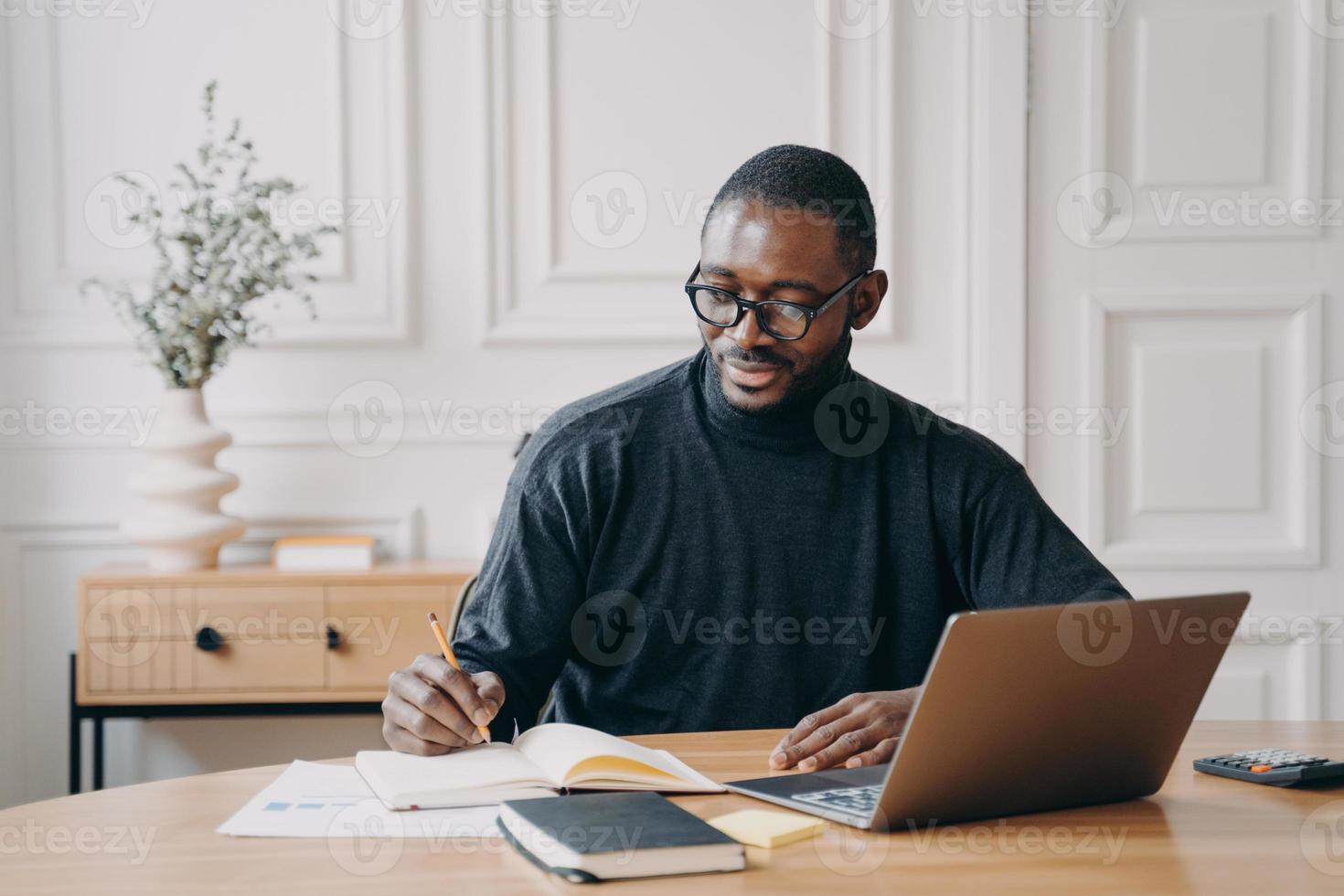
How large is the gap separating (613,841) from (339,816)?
30 cm

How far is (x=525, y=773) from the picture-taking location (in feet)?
4.00

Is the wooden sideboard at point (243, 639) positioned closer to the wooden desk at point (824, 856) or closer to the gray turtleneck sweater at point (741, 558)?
the gray turtleneck sweater at point (741, 558)

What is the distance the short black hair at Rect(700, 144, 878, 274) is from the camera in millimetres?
1729

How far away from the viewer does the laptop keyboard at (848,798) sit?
3.70 ft

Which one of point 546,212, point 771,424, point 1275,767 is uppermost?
point 546,212

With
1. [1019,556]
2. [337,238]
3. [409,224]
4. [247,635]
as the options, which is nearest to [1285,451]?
[1019,556]

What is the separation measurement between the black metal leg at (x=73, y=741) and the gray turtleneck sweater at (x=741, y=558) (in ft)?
4.39

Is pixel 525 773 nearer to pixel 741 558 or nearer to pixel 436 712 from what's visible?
pixel 436 712

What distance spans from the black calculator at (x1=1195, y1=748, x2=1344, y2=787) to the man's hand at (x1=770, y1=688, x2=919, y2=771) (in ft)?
1.04

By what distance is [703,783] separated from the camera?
1.23 meters

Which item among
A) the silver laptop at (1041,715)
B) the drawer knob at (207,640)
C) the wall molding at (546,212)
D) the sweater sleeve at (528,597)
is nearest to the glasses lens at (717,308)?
the sweater sleeve at (528,597)

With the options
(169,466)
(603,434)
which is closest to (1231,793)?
(603,434)

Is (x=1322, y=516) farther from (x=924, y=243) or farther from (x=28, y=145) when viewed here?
(x=28, y=145)

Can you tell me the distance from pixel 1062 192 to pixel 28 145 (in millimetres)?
2352
